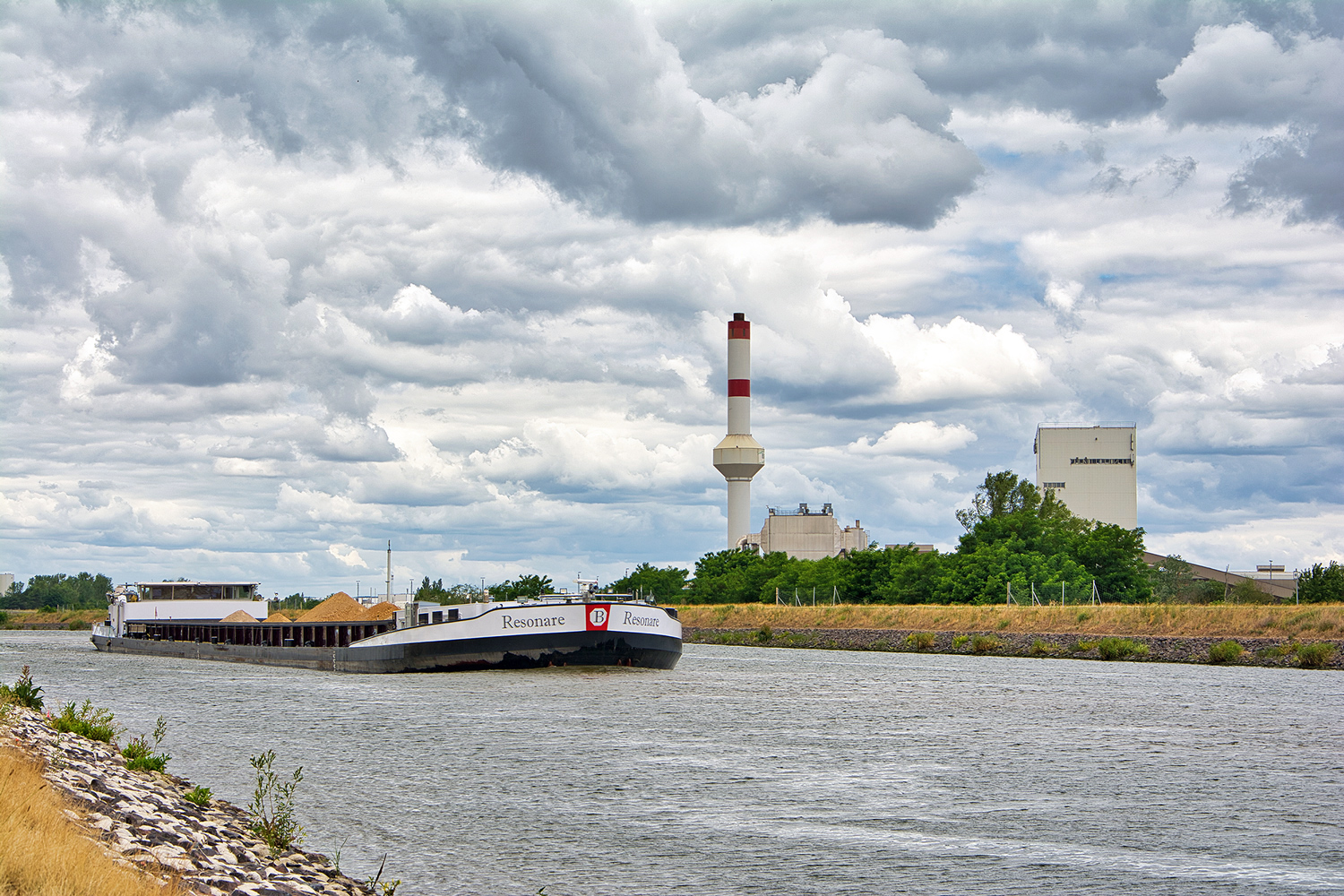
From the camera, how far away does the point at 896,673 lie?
63062mm

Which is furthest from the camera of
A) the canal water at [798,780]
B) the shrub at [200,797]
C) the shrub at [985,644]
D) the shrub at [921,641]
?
the shrub at [921,641]

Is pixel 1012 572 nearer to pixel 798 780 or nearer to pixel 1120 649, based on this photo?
pixel 1120 649

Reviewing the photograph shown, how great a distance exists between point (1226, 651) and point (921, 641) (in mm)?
23974

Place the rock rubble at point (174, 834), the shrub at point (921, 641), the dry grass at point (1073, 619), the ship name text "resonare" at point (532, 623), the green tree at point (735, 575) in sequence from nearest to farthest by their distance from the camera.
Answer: the rock rubble at point (174, 834)
the ship name text "resonare" at point (532, 623)
the dry grass at point (1073, 619)
the shrub at point (921, 641)
the green tree at point (735, 575)

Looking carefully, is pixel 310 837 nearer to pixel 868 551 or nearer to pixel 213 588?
pixel 213 588

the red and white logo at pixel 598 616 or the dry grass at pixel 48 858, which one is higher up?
the red and white logo at pixel 598 616

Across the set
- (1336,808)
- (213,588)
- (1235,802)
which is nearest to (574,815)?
(1235,802)

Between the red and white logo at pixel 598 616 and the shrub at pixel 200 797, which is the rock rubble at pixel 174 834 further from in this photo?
the red and white logo at pixel 598 616

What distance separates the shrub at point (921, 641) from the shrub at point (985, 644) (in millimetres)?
3400

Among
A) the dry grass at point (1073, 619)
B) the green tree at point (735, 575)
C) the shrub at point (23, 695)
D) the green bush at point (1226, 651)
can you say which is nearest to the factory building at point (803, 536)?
the green tree at point (735, 575)

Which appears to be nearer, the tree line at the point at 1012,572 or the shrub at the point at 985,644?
the shrub at the point at 985,644

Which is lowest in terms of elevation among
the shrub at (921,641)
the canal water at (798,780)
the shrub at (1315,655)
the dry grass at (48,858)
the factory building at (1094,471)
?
the canal water at (798,780)

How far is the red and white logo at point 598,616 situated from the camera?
58.3 meters

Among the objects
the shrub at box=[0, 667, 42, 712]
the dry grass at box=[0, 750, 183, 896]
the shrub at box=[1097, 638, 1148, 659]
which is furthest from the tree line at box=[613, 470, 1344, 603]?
the dry grass at box=[0, 750, 183, 896]
